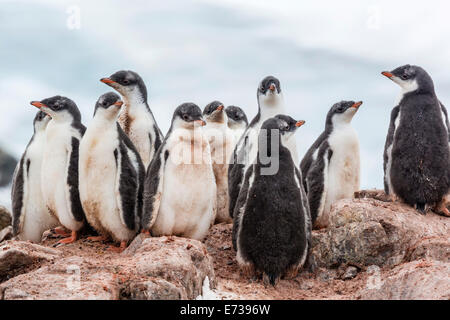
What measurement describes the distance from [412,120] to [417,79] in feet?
2.25

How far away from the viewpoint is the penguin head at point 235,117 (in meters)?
11.2

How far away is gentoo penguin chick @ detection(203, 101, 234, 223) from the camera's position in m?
9.70

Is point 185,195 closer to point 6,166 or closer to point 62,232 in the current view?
point 62,232

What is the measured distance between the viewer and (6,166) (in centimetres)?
2555

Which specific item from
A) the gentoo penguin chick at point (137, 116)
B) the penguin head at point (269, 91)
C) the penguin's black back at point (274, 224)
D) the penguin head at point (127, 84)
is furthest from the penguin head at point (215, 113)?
the penguin's black back at point (274, 224)

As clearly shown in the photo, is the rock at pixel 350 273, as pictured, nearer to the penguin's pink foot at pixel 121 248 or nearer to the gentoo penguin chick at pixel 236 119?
the penguin's pink foot at pixel 121 248

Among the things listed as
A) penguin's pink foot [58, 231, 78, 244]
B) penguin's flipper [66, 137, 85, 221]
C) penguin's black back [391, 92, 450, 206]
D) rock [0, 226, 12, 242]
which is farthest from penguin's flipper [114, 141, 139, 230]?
rock [0, 226, 12, 242]

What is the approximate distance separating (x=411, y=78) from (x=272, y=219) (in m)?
3.55

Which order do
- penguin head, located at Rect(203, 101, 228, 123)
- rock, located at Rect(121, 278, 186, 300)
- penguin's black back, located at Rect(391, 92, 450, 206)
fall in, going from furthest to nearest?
penguin head, located at Rect(203, 101, 228, 123), penguin's black back, located at Rect(391, 92, 450, 206), rock, located at Rect(121, 278, 186, 300)

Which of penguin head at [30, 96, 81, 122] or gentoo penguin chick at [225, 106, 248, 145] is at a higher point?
penguin head at [30, 96, 81, 122]

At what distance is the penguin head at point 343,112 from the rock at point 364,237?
201 cm

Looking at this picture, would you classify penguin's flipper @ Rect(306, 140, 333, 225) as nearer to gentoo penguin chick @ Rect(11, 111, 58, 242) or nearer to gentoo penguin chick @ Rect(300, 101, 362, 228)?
gentoo penguin chick @ Rect(300, 101, 362, 228)

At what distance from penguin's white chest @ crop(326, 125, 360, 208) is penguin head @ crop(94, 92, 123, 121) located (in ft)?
9.91

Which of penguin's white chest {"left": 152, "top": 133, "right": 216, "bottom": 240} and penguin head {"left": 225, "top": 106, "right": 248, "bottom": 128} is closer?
penguin's white chest {"left": 152, "top": 133, "right": 216, "bottom": 240}
